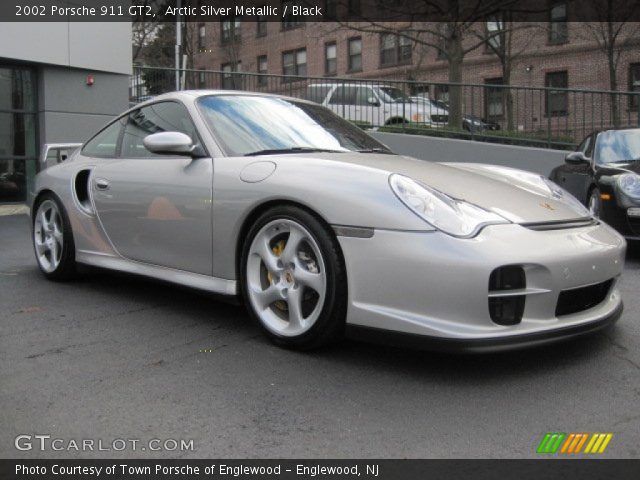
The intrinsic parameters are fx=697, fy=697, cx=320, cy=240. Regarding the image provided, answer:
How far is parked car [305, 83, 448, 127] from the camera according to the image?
46.1 feet

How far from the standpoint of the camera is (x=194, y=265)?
13.3ft

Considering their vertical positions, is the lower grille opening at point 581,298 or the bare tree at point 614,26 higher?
the bare tree at point 614,26

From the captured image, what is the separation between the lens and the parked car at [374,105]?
1404 centimetres

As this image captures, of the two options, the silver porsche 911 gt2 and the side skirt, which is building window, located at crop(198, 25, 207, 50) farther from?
the silver porsche 911 gt2

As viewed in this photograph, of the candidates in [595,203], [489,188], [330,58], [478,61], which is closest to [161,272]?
[489,188]

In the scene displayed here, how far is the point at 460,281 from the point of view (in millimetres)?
2965

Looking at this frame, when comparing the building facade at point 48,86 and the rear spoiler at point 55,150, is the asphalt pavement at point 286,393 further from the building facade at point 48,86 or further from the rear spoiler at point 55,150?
the building facade at point 48,86

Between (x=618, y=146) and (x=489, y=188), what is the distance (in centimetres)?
495

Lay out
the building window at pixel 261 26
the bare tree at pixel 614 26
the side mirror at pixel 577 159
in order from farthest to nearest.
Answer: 1. the building window at pixel 261 26
2. the bare tree at pixel 614 26
3. the side mirror at pixel 577 159

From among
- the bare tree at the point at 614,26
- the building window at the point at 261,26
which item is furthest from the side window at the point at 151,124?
the building window at the point at 261,26

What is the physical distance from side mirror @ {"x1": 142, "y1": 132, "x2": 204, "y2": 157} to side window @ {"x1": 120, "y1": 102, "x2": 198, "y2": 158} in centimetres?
20

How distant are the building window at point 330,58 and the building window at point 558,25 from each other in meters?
11.6

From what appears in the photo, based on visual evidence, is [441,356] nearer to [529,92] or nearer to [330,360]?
[330,360]

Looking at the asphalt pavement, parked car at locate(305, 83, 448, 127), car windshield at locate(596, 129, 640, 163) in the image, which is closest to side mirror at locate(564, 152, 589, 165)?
car windshield at locate(596, 129, 640, 163)
